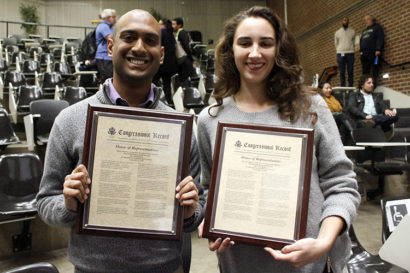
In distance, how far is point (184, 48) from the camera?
6.39m

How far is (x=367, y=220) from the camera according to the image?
427 cm

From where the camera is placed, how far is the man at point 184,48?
6.43m

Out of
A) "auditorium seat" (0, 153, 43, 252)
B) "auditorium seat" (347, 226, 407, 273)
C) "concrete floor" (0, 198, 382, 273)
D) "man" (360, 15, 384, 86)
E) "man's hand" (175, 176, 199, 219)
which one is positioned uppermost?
"man" (360, 15, 384, 86)

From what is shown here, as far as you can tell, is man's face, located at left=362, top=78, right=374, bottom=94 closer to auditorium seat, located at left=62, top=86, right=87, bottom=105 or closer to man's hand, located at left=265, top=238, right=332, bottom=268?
auditorium seat, located at left=62, top=86, right=87, bottom=105

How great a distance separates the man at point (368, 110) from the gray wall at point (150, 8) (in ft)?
33.7

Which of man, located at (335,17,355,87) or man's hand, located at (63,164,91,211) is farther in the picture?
man, located at (335,17,355,87)

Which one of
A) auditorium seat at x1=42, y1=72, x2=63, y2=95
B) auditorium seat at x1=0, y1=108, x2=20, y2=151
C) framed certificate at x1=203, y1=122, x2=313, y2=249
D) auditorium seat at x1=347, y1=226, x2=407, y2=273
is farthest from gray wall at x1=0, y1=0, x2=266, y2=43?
framed certificate at x1=203, y1=122, x2=313, y2=249

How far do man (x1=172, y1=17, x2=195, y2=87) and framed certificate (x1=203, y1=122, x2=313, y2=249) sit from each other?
5427mm

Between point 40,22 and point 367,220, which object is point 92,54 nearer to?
point 367,220

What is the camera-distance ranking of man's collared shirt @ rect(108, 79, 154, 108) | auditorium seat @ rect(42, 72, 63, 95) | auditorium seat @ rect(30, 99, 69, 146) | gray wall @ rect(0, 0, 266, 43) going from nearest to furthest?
man's collared shirt @ rect(108, 79, 154, 108) → auditorium seat @ rect(30, 99, 69, 146) → auditorium seat @ rect(42, 72, 63, 95) → gray wall @ rect(0, 0, 266, 43)

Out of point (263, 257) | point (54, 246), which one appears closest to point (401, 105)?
point (54, 246)

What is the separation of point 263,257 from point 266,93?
0.53 meters

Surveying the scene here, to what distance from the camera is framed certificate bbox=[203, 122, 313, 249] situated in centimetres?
114

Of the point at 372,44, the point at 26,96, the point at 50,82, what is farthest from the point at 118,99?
the point at 372,44
